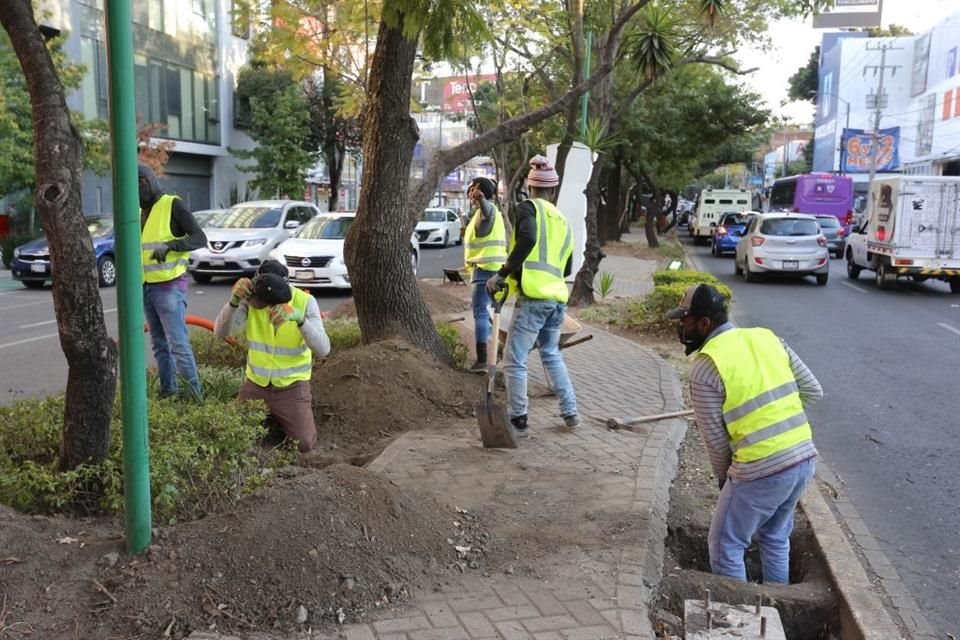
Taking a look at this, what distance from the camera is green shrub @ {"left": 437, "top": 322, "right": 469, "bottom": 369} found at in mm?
7574

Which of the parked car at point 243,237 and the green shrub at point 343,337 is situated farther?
the parked car at point 243,237

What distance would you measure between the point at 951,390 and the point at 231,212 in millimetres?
14503

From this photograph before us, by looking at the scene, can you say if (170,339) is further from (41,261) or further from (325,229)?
(41,261)

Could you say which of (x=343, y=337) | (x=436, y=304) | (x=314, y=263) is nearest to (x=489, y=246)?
(x=343, y=337)

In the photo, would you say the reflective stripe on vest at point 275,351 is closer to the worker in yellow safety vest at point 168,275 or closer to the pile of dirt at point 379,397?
the pile of dirt at point 379,397

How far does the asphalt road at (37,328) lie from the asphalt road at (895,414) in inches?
215

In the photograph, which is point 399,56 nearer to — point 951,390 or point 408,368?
point 408,368

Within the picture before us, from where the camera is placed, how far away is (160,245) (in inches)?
231

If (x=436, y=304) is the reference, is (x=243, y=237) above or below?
above

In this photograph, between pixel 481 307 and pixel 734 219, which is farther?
pixel 734 219

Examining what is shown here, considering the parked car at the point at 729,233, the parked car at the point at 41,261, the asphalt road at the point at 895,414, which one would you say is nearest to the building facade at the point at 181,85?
the parked car at the point at 41,261

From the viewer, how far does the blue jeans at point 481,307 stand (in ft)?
25.4

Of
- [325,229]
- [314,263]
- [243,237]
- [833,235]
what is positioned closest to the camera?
[314,263]

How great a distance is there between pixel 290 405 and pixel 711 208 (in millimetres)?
37009
